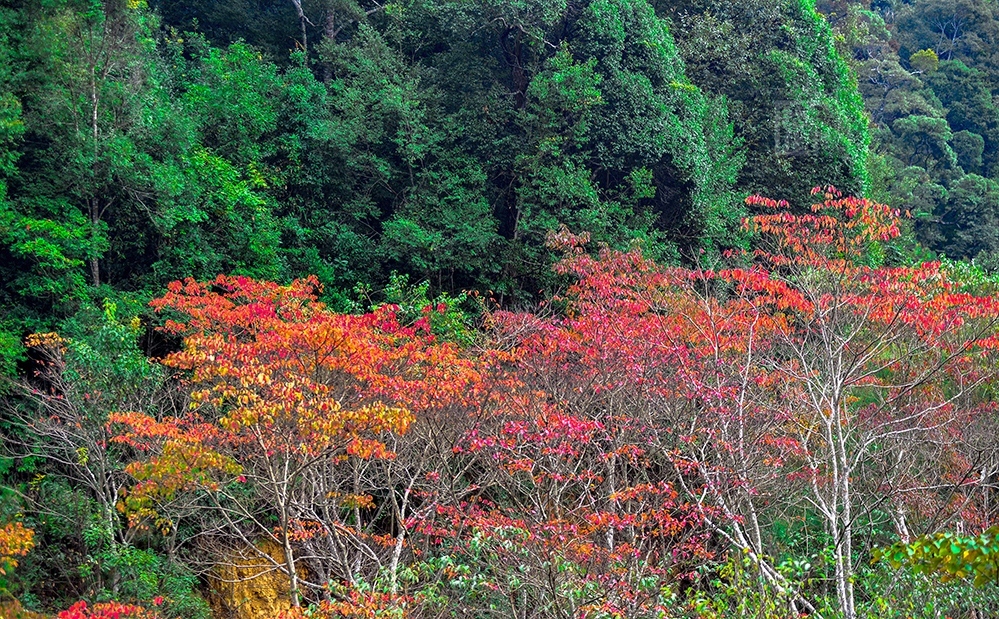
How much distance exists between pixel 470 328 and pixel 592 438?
237 inches

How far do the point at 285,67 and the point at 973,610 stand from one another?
2000 centimetres

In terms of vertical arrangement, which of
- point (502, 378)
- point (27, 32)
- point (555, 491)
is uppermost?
point (27, 32)

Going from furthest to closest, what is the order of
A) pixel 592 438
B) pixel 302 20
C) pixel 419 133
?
pixel 302 20 → pixel 419 133 → pixel 592 438

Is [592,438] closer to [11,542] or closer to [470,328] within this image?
[470,328]

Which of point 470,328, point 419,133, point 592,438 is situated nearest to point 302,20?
point 419,133

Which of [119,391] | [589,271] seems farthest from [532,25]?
[119,391]

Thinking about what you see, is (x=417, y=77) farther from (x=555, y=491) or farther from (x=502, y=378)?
(x=555, y=491)

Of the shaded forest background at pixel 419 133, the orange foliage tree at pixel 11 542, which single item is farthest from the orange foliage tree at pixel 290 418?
the shaded forest background at pixel 419 133

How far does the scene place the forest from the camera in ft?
29.9

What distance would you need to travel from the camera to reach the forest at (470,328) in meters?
9.10

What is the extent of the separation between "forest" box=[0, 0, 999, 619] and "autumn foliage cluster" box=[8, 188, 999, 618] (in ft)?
0.29

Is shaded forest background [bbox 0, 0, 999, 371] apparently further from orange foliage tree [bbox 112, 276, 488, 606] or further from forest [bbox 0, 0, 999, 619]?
orange foliage tree [bbox 112, 276, 488, 606]

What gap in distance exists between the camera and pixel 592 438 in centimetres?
1103

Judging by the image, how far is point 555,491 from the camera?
9.91 metres
